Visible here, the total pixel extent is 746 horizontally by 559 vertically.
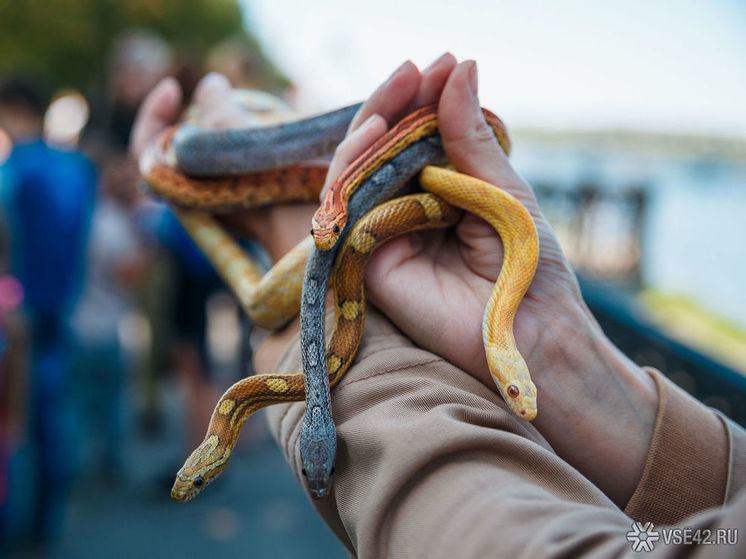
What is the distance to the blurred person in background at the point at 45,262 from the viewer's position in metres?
5.19

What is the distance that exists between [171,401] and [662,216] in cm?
881

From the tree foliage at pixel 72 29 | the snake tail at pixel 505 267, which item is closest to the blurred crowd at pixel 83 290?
the snake tail at pixel 505 267

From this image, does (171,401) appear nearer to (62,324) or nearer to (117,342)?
(117,342)

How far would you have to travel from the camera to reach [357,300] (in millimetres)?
1987

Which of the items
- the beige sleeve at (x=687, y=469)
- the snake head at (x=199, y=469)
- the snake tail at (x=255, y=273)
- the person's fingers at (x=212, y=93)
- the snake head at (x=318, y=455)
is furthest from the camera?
the person's fingers at (x=212, y=93)

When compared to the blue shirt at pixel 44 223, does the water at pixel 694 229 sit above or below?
below

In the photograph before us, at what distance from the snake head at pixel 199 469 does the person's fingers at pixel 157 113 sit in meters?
2.17

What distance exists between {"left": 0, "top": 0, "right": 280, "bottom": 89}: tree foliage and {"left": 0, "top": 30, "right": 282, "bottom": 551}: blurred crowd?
572 inches

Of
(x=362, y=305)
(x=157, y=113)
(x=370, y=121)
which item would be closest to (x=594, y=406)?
(x=362, y=305)

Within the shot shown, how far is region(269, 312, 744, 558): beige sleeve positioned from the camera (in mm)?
1181

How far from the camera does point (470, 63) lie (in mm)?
2035

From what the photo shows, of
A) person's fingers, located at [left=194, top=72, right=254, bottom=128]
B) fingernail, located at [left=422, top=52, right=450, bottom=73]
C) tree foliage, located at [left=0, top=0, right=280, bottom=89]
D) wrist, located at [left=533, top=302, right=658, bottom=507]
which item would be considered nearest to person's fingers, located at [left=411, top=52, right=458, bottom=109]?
fingernail, located at [left=422, top=52, right=450, bottom=73]

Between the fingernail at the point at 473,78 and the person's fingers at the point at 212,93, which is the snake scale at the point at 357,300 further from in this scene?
the person's fingers at the point at 212,93

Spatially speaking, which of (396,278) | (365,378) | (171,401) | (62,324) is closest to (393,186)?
(396,278)
